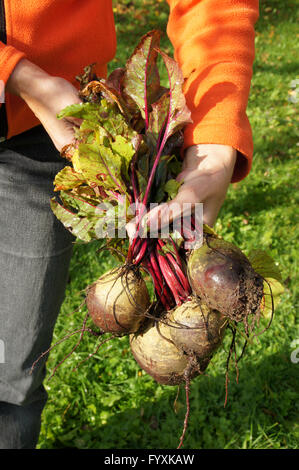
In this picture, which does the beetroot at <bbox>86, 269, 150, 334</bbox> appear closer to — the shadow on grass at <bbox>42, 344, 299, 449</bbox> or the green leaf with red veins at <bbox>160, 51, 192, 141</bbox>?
the green leaf with red veins at <bbox>160, 51, 192, 141</bbox>

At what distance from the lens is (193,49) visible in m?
1.65

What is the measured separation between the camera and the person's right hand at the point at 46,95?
1.52 meters

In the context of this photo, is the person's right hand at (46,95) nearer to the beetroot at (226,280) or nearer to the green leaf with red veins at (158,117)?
the green leaf with red veins at (158,117)

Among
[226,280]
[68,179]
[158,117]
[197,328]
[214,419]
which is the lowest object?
[214,419]

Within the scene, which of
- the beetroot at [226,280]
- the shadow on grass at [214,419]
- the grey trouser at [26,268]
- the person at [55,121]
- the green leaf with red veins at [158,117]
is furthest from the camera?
the shadow on grass at [214,419]

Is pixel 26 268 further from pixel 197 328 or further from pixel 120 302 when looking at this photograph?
pixel 197 328

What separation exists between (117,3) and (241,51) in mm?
8072

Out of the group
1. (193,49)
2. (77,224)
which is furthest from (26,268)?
(193,49)

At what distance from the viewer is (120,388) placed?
111 inches

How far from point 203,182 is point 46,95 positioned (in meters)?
0.59

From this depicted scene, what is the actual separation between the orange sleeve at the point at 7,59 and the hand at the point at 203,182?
2.04 ft

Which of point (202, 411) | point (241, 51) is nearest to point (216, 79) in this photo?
point (241, 51)

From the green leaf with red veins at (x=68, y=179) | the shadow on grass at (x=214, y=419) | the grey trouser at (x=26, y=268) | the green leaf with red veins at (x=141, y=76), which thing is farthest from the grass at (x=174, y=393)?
the green leaf with red veins at (x=141, y=76)

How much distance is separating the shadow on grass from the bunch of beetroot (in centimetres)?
115
